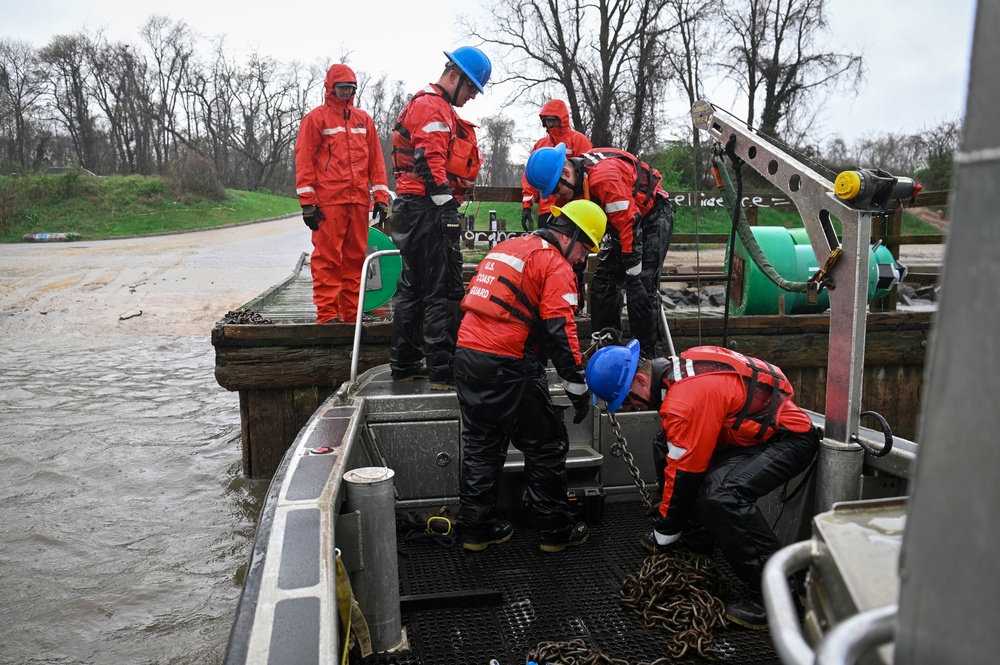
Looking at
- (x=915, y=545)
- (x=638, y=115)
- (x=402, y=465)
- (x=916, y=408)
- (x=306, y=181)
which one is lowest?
(x=916, y=408)

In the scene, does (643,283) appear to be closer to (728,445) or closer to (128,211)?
(728,445)

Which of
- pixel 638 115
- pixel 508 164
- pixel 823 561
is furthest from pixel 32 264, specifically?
pixel 508 164

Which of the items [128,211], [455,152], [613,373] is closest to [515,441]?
[613,373]

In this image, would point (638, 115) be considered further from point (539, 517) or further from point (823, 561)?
point (823, 561)

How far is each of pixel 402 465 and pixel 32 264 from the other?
19170 millimetres

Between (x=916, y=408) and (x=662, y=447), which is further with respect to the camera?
(x=916, y=408)

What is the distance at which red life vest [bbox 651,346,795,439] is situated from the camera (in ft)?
11.2

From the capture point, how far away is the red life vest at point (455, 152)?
16.9 feet

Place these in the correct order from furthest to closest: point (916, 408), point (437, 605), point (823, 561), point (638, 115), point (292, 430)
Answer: point (638, 115), point (916, 408), point (292, 430), point (437, 605), point (823, 561)

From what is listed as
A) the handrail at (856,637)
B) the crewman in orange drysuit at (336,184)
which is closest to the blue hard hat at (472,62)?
the crewman in orange drysuit at (336,184)

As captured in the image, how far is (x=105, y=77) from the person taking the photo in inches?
1956

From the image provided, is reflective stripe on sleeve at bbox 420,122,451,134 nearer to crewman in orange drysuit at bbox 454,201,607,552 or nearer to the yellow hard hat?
crewman in orange drysuit at bbox 454,201,607,552

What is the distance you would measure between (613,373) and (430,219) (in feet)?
6.67

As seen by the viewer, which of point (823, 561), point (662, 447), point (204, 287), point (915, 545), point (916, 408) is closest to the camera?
point (915, 545)
